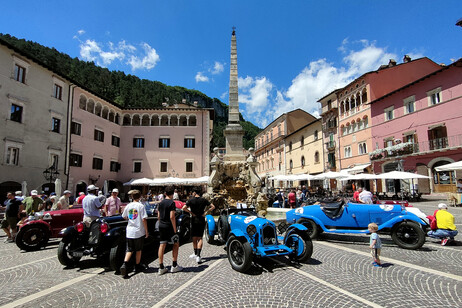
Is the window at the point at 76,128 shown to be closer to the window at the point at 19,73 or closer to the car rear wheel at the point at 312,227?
the window at the point at 19,73

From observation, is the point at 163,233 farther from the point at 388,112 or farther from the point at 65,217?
the point at 388,112

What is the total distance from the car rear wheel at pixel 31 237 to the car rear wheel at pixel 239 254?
19.4 ft

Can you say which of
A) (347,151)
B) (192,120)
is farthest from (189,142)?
(347,151)

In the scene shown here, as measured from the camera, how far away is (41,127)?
68.6 ft

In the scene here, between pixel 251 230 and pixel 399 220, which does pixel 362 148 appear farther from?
pixel 251 230

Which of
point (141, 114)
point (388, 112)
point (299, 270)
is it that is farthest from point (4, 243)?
point (388, 112)

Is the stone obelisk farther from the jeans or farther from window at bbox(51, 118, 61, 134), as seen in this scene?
window at bbox(51, 118, 61, 134)

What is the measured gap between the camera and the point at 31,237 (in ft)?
24.1

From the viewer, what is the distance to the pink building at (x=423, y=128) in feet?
66.7

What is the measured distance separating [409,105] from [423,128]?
9.71ft

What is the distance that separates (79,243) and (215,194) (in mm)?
8398

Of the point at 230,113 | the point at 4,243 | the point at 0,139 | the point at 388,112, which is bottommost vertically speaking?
the point at 4,243

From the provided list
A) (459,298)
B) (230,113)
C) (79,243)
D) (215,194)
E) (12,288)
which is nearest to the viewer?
(459,298)

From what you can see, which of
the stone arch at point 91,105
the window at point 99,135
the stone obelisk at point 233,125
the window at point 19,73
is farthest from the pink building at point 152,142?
the stone obelisk at point 233,125
